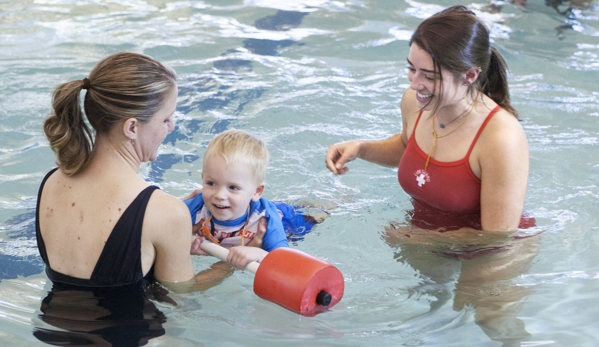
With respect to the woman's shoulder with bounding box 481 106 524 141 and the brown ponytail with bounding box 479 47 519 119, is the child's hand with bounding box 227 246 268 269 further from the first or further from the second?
the brown ponytail with bounding box 479 47 519 119

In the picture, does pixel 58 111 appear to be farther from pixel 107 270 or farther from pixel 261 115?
pixel 261 115

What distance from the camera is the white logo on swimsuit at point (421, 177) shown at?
3.29 metres

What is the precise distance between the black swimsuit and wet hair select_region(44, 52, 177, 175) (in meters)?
0.28

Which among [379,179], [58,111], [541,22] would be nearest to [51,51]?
[379,179]

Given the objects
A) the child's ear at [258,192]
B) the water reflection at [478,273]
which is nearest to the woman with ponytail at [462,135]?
the water reflection at [478,273]

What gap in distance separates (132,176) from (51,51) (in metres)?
4.64

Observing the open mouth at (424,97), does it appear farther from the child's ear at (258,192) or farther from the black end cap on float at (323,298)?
the black end cap on float at (323,298)

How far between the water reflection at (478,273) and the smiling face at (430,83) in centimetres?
68

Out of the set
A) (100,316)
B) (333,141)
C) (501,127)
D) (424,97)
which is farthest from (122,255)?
(333,141)

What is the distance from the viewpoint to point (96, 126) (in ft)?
8.15

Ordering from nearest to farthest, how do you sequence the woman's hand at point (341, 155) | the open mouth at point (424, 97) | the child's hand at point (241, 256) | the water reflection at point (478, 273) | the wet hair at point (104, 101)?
the wet hair at point (104, 101) → the child's hand at point (241, 256) → the water reflection at point (478, 273) → the open mouth at point (424, 97) → the woman's hand at point (341, 155)

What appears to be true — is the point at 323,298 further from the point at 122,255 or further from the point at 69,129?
the point at 69,129

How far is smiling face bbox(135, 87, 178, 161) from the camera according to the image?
252 centimetres

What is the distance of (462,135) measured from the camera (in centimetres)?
317
